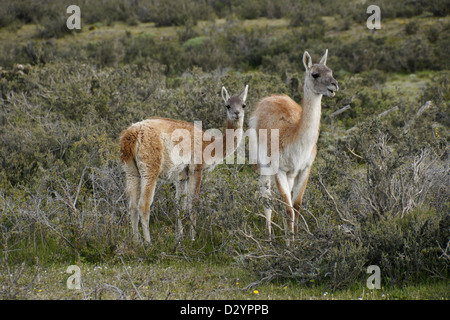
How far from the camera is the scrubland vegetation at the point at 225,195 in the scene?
4.68 m

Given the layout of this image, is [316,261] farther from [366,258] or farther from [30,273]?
[30,273]

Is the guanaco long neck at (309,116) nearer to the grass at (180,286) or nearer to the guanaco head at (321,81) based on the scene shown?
the guanaco head at (321,81)

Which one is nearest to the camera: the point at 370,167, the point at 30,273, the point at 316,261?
the point at 316,261

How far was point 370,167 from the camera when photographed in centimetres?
565

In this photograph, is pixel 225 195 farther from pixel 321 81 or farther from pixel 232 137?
pixel 321 81

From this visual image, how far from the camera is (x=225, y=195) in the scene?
19.0 ft

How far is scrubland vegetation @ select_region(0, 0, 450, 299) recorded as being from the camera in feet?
15.3

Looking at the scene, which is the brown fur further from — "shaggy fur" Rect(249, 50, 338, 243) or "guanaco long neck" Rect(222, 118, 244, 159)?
"guanaco long neck" Rect(222, 118, 244, 159)

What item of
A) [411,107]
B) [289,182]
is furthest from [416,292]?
[411,107]

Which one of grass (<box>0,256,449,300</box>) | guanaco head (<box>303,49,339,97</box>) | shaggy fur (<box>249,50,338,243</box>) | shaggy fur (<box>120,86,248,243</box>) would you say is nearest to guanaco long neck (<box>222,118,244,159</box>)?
shaggy fur (<box>120,86,248,243</box>)

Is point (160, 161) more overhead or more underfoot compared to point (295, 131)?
more underfoot

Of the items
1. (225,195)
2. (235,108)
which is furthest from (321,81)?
(225,195)

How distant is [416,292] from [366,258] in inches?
23.4

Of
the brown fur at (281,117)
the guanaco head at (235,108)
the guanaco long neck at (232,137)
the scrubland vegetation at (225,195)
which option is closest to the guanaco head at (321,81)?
the brown fur at (281,117)
